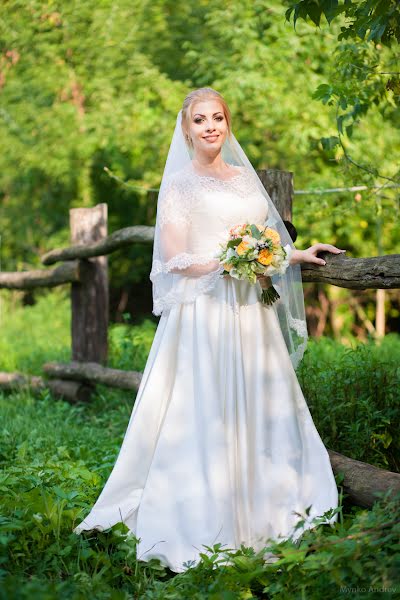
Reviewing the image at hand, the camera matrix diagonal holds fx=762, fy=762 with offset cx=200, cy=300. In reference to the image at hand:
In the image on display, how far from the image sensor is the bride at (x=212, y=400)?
3391 mm

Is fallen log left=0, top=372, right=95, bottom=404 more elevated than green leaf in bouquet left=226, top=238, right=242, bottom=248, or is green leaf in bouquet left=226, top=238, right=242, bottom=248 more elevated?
green leaf in bouquet left=226, top=238, right=242, bottom=248

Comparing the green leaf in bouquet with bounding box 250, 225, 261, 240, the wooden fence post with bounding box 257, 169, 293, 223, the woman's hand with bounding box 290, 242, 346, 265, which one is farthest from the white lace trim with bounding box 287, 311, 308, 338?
the wooden fence post with bounding box 257, 169, 293, 223

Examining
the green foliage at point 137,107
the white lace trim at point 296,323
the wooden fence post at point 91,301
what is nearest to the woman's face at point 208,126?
the white lace trim at point 296,323

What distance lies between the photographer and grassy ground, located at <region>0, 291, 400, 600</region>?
8.77 feet

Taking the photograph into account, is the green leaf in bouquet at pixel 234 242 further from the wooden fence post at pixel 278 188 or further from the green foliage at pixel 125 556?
A: the green foliage at pixel 125 556

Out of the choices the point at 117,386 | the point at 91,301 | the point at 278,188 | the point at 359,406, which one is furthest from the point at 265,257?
the point at 91,301

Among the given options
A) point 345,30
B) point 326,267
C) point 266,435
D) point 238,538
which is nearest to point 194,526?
point 238,538

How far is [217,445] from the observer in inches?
135

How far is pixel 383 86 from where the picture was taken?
507cm

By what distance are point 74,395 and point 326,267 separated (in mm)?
3545

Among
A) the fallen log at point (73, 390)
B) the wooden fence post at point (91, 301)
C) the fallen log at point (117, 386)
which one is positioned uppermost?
the wooden fence post at point (91, 301)

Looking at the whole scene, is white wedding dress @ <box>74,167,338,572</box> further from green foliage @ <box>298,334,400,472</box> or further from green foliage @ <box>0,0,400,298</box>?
green foliage @ <box>0,0,400,298</box>

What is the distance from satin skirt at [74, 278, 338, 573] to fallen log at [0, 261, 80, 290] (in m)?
3.18

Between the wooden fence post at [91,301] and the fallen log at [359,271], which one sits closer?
the fallen log at [359,271]
